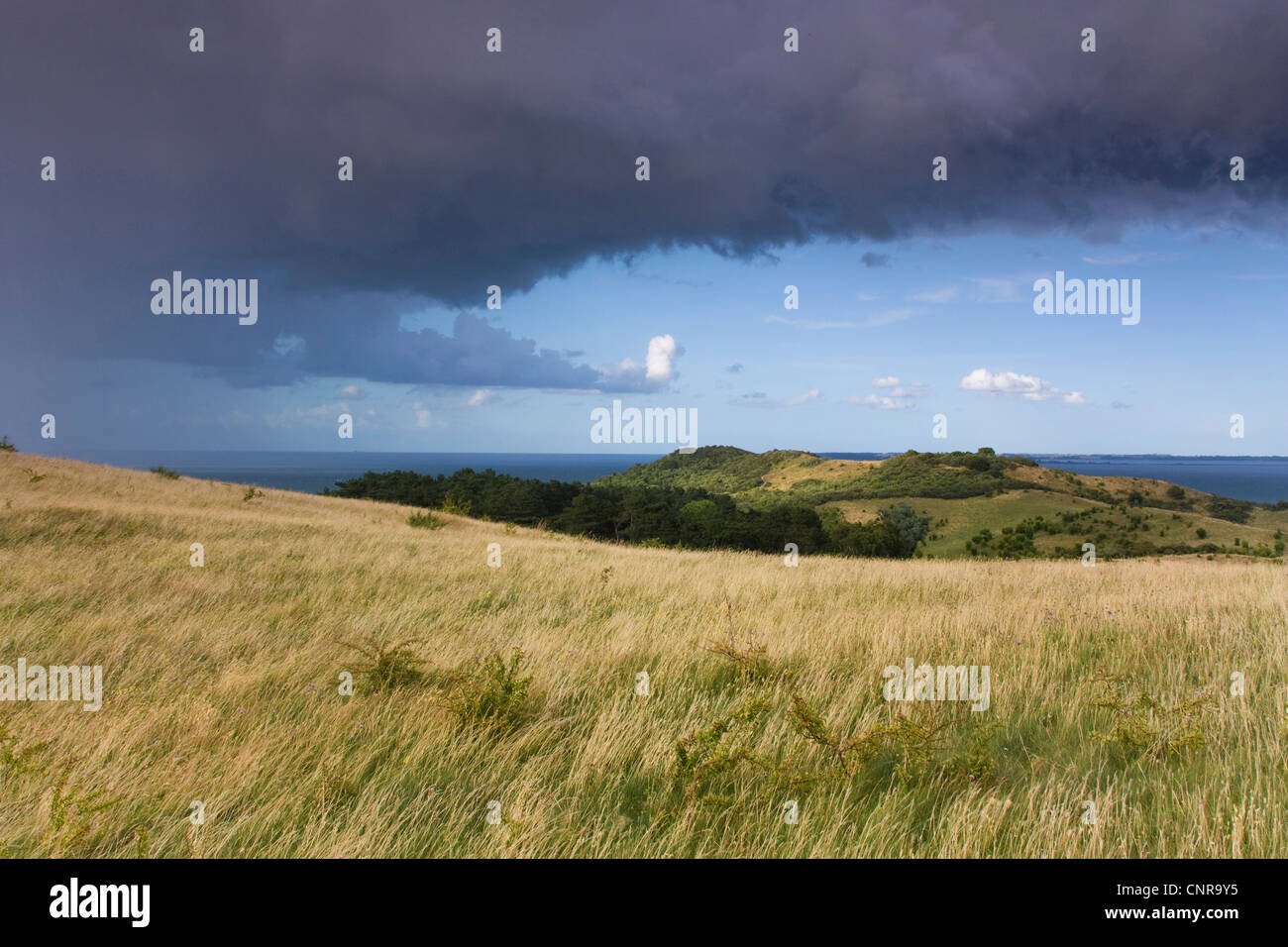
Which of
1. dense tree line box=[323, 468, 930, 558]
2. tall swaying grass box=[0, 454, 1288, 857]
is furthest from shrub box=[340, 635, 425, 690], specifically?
dense tree line box=[323, 468, 930, 558]

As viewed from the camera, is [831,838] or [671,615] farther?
[671,615]

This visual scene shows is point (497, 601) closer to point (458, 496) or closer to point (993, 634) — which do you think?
point (993, 634)

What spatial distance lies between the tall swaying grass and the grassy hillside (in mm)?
31353

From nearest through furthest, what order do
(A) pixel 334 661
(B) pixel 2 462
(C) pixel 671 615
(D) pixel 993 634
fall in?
(A) pixel 334 661, (D) pixel 993 634, (C) pixel 671 615, (B) pixel 2 462

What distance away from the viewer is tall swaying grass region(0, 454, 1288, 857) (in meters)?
3.26

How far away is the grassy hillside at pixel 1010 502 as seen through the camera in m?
58.1

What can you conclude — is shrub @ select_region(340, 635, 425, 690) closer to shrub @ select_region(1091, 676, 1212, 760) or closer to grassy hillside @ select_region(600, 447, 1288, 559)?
shrub @ select_region(1091, 676, 1212, 760)

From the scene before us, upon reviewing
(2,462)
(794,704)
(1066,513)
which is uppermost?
(2,462)

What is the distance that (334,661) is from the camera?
6281 mm

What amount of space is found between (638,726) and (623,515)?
5184 centimetres

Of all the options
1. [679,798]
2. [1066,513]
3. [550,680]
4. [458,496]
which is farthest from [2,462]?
[1066,513]

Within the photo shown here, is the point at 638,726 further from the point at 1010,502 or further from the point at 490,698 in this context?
the point at 1010,502

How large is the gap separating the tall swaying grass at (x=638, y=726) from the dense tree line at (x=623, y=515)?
39501 millimetres

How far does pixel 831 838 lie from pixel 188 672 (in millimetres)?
5941
